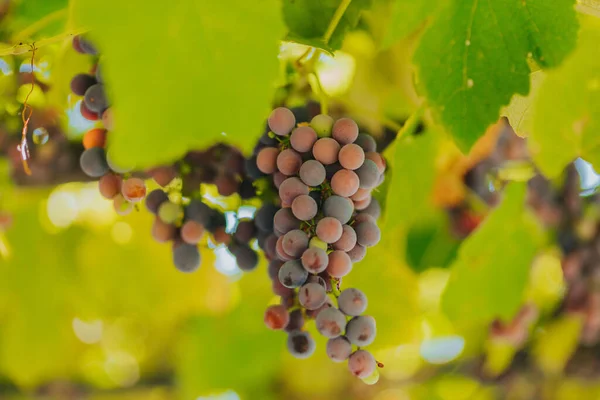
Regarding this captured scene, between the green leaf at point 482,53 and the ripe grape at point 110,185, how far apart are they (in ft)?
1.35

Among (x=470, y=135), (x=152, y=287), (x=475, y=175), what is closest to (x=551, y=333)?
(x=475, y=175)

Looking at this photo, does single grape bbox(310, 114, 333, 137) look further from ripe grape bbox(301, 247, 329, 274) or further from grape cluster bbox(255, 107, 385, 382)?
ripe grape bbox(301, 247, 329, 274)

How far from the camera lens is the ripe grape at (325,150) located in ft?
2.16

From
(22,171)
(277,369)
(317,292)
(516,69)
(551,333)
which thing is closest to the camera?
(317,292)

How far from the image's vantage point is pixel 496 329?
160 centimetres

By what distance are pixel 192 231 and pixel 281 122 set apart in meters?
0.20

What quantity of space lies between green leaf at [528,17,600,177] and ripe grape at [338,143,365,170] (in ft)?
1.37

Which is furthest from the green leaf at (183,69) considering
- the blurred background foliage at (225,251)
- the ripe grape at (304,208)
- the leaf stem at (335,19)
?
the leaf stem at (335,19)

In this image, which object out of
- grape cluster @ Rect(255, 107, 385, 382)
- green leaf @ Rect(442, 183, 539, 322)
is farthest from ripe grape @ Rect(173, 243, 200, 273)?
green leaf @ Rect(442, 183, 539, 322)

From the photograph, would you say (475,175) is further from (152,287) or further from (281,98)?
(152,287)

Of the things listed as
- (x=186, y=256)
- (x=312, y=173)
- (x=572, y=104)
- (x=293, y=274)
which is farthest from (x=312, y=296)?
(x=572, y=104)

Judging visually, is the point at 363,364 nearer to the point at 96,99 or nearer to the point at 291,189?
the point at 291,189

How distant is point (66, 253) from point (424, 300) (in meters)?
1.14

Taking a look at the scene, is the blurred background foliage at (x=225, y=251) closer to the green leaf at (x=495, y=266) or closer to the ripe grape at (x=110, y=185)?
the green leaf at (x=495, y=266)
